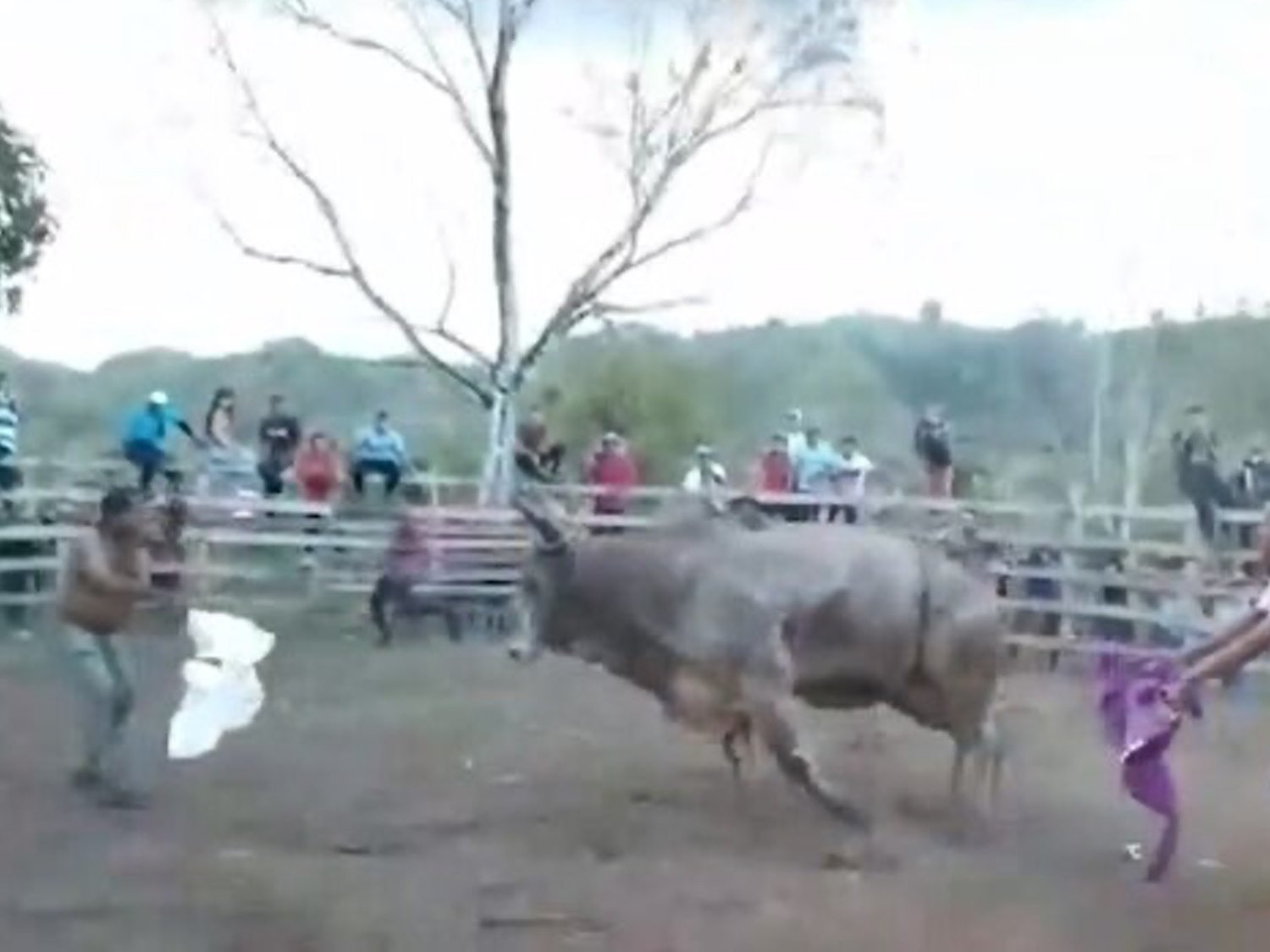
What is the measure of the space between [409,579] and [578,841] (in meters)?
9.69

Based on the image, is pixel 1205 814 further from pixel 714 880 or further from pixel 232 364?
pixel 232 364

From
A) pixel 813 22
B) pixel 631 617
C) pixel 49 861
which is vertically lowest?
pixel 49 861

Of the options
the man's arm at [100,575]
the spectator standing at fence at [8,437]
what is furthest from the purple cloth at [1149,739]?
the spectator standing at fence at [8,437]

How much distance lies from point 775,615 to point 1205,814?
200 cm

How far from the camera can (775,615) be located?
39.9ft

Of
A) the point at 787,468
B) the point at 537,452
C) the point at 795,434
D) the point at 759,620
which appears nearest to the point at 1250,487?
the point at 787,468

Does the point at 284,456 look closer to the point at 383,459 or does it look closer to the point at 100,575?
the point at 383,459

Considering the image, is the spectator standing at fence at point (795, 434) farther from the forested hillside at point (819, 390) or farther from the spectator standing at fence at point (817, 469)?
the forested hillside at point (819, 390)

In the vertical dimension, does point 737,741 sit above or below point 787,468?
below

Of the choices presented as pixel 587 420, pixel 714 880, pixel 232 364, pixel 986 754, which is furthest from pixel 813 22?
pixel 714 880

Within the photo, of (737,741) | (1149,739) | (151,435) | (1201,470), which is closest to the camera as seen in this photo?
(1149,739)

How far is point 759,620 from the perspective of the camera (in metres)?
12.1

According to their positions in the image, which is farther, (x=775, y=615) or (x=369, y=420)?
(x=369, y=420)

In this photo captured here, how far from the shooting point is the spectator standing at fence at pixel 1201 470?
725 inches
